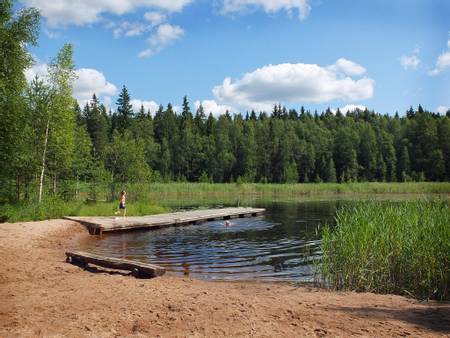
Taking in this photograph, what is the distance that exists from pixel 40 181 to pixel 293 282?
18.0 meters

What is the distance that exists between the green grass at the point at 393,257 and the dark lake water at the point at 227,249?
154 cm

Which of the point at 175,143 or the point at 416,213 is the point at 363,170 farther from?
the point at 416,213

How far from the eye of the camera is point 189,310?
7.58 metres

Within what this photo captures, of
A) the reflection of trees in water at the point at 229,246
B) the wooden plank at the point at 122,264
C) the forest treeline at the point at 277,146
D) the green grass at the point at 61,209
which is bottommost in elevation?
the reflection of trees in water at the point at 229,246

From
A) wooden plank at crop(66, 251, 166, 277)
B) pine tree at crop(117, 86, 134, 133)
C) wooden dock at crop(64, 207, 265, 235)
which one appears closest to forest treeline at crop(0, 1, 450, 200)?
pine tree at crop(117, 86, 134, 133)

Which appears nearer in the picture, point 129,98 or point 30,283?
point 30,283

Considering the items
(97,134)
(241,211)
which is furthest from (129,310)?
(97,134)

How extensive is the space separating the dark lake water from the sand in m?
2.52

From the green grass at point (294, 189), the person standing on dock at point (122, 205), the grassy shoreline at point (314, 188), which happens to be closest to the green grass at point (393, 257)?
the person standing on dock at point (122, 205)

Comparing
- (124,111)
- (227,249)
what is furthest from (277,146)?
(227,249)

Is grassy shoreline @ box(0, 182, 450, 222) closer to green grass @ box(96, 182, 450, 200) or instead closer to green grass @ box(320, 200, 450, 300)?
green grass @ box(96, 182, 450, 200)

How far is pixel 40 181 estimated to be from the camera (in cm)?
2488

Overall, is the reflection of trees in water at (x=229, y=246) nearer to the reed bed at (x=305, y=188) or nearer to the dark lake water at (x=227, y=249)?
the dark lake water at (x=227, y=249)

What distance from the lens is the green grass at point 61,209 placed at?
22.3 m
